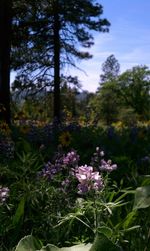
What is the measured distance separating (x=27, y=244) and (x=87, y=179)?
0.33m

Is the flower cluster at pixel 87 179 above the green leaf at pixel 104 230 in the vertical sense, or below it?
above

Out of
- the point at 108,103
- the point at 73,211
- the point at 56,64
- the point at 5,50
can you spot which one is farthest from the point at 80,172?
the point at 108,103

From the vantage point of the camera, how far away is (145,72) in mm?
84750

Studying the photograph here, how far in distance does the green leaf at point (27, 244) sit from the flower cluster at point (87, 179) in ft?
0.85

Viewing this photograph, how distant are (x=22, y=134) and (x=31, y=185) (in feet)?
17.2

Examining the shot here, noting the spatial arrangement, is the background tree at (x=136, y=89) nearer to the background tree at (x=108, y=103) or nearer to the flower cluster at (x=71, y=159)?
the background tree at (x=108, y=103)

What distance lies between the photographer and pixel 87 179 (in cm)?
197

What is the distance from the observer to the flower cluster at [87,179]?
1964mm

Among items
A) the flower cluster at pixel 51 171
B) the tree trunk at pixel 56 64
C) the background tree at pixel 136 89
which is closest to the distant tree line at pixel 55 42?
the tree trunk at pixel 56 64

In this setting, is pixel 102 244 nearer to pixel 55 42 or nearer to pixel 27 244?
pixel 27 244

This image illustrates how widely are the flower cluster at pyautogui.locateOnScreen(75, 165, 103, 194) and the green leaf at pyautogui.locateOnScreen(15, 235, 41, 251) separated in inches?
10.2

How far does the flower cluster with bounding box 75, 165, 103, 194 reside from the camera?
196 centimetres

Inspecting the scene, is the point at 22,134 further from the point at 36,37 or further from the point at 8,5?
the point at 36,37

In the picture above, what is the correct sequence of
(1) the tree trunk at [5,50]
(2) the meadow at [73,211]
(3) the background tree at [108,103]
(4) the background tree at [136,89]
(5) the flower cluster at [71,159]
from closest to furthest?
1. (2) the meadow at [73,211]
2. (5) the flower cluster at [71,159]
3. (1) the tree trunk at [5,50]
4. (3) the background tree at [108,103]
5. (4) the background tree at [136,89]
